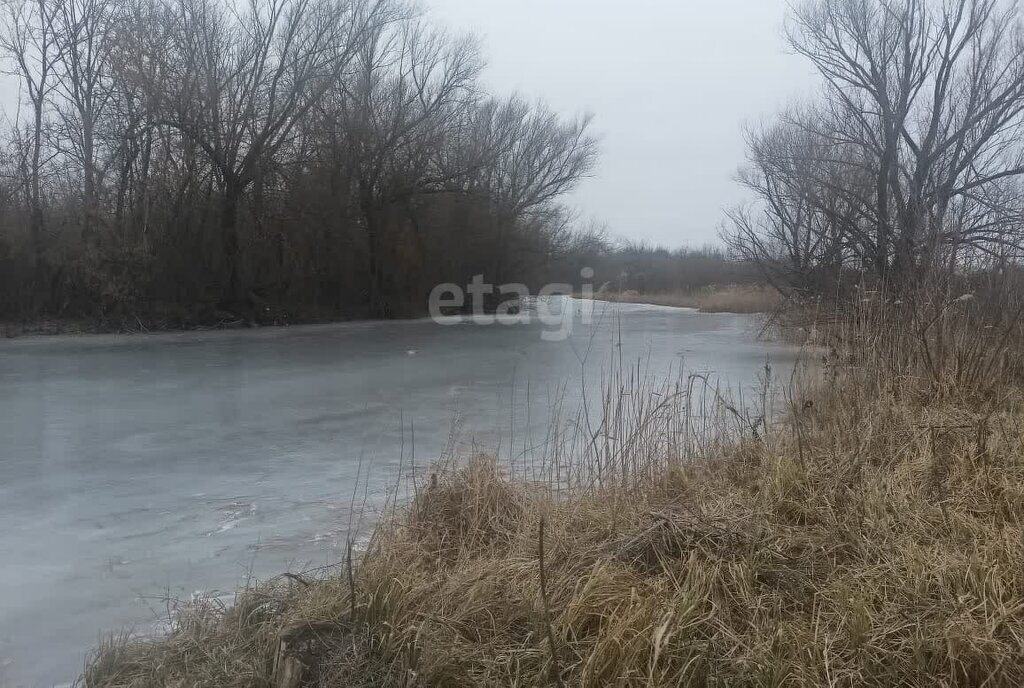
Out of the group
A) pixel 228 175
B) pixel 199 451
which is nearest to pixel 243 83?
pixel 228 175

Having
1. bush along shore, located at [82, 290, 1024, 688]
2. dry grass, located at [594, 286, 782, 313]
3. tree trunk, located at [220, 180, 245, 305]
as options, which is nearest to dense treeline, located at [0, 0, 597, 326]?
tree trunk, located at [220, 180, 245, 305]

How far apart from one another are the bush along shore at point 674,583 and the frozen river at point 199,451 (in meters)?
0.55

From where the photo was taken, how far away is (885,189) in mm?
13305

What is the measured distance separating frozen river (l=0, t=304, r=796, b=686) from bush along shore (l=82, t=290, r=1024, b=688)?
55cm

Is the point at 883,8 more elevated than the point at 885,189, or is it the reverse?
the point at 883,8

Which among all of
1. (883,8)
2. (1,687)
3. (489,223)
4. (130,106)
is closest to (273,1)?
(130,106)

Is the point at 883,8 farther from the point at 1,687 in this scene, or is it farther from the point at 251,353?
the point at 1,687

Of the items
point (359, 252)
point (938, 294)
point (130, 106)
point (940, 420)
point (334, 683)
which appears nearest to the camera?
point (334, 683)

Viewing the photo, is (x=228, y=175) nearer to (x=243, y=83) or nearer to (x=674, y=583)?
(x=243, y=83)

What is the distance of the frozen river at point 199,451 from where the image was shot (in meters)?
2.98

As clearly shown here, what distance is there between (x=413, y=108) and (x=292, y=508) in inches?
781

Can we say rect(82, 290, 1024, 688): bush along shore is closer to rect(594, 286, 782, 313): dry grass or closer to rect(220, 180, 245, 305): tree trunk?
rect(220, 180, 245, 305): tree trunk

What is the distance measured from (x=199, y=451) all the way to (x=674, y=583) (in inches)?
151

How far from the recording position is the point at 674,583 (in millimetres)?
2486
